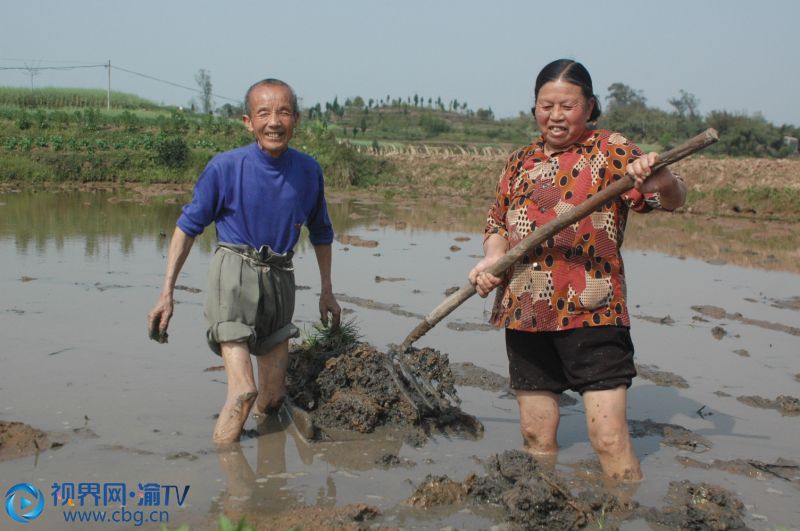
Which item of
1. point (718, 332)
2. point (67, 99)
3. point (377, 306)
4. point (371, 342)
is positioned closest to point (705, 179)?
point (718, 332)

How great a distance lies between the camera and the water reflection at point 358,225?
12.6 metres

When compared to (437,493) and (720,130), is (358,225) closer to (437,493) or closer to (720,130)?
(437,493)

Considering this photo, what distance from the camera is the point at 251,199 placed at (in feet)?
14.9

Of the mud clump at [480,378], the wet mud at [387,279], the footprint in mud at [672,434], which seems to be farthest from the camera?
the wet mud at [387,279]

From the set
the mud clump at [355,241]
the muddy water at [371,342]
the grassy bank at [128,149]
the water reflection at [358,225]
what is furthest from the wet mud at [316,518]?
the grassy bank at [128,149]

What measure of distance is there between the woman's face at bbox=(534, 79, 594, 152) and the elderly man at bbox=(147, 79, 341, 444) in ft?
4.40

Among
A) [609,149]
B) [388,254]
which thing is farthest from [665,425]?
[388,254]

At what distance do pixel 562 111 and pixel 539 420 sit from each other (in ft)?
5.00

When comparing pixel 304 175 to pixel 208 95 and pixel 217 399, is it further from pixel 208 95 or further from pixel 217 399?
pixel 208 95

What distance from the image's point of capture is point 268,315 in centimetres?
468

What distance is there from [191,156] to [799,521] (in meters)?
24.0

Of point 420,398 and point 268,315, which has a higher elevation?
point 268,315

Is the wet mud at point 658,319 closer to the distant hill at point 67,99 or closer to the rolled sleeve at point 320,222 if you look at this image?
the rolled sleeve at point 320,222

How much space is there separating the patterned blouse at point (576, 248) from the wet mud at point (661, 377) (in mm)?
2226
